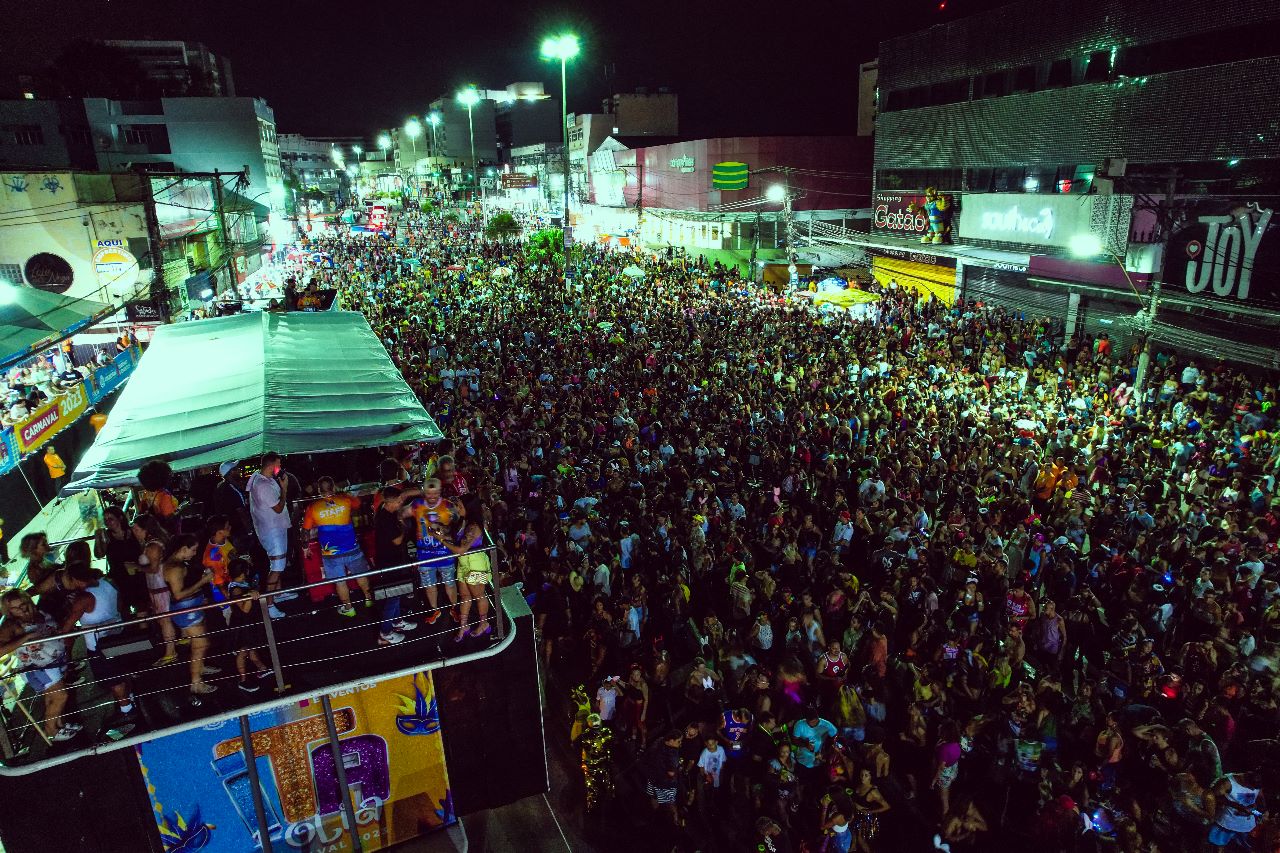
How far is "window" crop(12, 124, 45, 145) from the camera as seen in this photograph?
38.9 m

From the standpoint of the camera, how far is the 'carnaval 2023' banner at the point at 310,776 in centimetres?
532

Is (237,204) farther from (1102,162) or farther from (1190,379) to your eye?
(1190,379)

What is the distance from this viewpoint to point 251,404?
743 cm

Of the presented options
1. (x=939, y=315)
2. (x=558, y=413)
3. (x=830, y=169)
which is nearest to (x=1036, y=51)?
(x=939, y=315)

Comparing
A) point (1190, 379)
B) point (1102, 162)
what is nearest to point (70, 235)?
point (1190, 379)

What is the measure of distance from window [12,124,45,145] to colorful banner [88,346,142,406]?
3356 cm

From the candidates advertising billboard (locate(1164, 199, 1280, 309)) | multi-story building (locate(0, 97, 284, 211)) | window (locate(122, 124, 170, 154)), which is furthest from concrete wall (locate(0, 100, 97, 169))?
advertising billboard (locate(1164, 199, 1280, 309))

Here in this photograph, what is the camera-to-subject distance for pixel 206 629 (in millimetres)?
5613

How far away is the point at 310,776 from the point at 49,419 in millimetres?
9698

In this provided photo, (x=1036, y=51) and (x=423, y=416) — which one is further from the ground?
(x=1036, y=51)

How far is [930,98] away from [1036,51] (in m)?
5.65

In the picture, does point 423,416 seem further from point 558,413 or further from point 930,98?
point 930,98

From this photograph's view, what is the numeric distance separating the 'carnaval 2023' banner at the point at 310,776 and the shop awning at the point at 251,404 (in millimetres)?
2209

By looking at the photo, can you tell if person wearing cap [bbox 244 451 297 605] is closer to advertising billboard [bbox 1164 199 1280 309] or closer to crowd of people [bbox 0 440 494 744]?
crowd of people [bbox 0 440 494 744]
